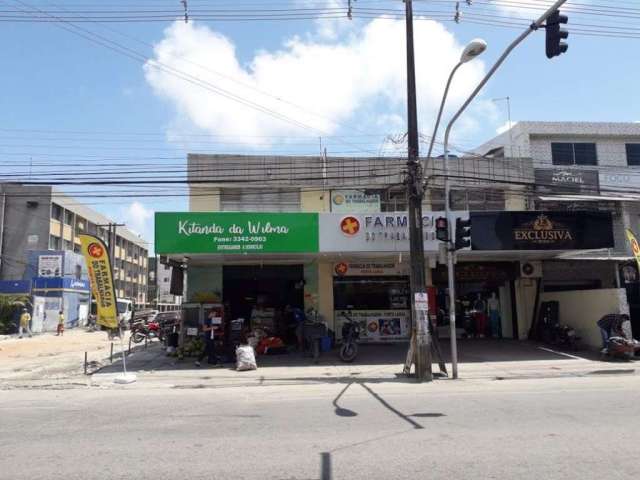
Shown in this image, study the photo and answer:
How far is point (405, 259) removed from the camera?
2158cm

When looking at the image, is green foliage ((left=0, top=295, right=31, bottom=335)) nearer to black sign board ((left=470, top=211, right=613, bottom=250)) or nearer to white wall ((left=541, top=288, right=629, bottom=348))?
black sign board ((left=470, top=211, right=613, bottom=250))

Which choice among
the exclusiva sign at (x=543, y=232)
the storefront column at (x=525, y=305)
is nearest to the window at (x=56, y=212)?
the storefront column at (x=525, y=305)

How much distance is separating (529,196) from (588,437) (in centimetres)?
1807

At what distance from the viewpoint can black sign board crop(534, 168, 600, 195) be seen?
24938mm

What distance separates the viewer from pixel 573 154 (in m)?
27.2

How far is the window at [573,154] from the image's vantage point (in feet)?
88.6

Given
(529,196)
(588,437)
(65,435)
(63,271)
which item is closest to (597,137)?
(529,196)

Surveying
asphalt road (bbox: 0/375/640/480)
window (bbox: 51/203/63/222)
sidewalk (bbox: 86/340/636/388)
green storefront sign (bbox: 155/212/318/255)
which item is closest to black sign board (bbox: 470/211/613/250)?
sidewalk (bbox: 86/340/636/388)

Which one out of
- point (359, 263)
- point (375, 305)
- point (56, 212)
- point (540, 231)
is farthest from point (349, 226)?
point (56, 212)

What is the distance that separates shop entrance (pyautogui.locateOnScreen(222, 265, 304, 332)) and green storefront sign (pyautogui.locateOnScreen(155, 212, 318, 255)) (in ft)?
14.0

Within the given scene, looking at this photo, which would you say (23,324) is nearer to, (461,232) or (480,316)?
(480,316)

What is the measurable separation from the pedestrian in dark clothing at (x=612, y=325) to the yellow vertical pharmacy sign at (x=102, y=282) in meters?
14.5

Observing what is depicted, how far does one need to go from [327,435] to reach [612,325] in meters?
13.8

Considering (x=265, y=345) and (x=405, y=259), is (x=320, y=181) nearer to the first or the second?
(x=405, y=259)
